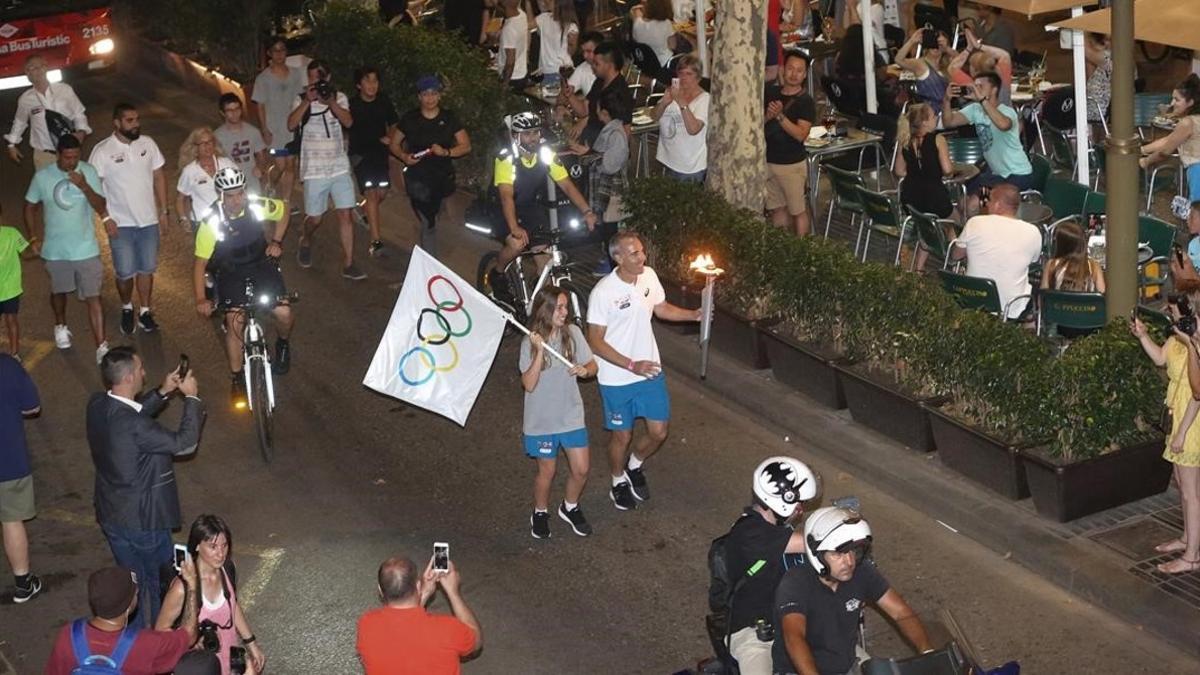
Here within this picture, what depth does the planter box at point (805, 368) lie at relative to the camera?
13406 mm

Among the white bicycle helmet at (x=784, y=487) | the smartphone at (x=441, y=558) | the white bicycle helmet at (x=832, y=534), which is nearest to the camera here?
the white bicycle helmet at (x=832, y=534)

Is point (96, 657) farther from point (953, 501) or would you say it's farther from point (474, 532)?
point (953, 501)

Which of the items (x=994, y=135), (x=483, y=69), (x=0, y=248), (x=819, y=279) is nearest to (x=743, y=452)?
(x=819, y=279)

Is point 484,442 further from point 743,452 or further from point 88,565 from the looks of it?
point 88,565

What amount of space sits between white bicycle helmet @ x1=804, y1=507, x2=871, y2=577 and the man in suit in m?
3.86

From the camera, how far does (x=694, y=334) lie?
15.3m

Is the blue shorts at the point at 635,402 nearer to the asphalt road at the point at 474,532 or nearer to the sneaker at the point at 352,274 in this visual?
the asphalt road at the point at 474,532

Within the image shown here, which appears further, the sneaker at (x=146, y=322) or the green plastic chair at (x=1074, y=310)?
the sneaker at (x=146, y=322)

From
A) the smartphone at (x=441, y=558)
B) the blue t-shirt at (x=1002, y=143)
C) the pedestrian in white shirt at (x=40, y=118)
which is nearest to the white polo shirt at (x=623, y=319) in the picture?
the smartphone at (x=441, y=558)

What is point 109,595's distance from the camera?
7973 millimetres

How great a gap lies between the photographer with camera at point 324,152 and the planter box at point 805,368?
498 cm

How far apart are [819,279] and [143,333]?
6455mm

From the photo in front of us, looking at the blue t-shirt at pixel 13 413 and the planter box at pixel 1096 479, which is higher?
the blue t-shirt at pixel 13 413

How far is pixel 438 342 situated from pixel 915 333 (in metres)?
3.38
